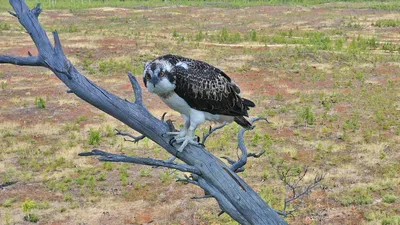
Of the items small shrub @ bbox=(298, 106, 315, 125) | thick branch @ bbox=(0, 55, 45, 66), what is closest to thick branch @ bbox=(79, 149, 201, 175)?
thick branch @ bbox=(0, 55, 45, 66)

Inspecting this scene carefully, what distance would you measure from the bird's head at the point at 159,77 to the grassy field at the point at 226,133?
7.79 metres

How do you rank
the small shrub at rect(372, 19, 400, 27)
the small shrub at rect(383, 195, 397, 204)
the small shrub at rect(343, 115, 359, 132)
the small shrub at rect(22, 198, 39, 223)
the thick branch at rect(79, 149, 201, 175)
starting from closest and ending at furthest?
the thick branch at rect(79, 149, 201, 175), the small shrub at rect(22, 198, 39, 223), the small shrub at rect(383, 195, 397, 204), the small shrub at rect(343, 115, 359, 132), the small shrub at rect(372, 19, 400, 27)

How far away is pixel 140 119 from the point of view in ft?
14.7

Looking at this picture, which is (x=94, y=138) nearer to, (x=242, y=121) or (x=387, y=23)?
(x=242, y=121)

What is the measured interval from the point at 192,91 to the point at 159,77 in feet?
1.64

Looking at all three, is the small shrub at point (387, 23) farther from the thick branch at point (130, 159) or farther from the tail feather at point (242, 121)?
the thick branch at point (130, 159)

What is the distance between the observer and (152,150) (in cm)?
1680

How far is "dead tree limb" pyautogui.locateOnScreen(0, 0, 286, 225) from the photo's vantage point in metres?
4.20

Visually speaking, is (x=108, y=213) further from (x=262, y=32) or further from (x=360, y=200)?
(x=262, y=32)

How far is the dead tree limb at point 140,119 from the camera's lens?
4195 mm

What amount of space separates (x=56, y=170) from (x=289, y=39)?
28.2 m

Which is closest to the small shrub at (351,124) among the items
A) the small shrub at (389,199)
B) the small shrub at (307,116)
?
the small shrub at (307,116)

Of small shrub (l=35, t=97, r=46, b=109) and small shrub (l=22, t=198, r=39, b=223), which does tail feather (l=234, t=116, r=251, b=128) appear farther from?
small shrub (l=35, t=97, r=46, b=109)

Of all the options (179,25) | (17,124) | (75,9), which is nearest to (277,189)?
(17,124)
